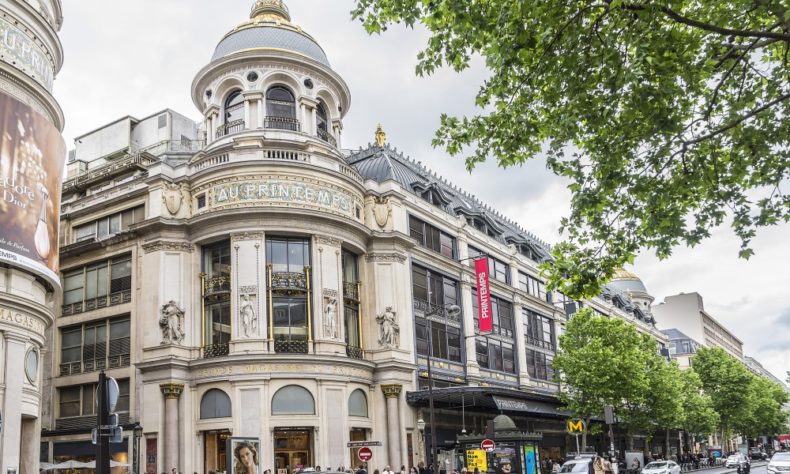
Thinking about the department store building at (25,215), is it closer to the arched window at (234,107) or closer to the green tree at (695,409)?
the arched window at (234,107)

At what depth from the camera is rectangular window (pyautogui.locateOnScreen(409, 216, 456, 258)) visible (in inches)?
1991

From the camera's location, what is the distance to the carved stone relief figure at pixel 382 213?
1881 inches

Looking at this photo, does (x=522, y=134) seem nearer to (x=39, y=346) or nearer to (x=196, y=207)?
(x=39, y=346)

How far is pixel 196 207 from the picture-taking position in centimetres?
4444

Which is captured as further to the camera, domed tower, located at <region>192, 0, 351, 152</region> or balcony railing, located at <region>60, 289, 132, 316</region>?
domed tower, located at <region>192, 0, 351, 152</region>

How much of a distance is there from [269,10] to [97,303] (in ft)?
69.5

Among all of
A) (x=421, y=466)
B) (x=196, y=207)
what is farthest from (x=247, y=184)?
(x=421, y=466)

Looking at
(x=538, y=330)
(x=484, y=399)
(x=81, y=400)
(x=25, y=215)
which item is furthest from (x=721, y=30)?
(x=538, y=330)

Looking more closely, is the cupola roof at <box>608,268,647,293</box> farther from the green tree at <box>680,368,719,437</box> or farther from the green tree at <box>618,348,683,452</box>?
the green tree at <box>618,348,683,452</box>

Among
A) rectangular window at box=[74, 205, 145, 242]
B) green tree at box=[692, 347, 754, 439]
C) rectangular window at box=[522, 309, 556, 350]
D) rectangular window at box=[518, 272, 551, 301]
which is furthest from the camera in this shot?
green tree at box=[692, 347, 754, 439]

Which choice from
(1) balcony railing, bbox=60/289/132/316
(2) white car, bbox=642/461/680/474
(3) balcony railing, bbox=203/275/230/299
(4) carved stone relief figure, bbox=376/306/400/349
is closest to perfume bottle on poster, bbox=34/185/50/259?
(3) balcony railing, bbox=203/275/230/299

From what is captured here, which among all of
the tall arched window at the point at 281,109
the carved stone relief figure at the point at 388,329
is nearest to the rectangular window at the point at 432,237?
the carved stone relief figure at the point at 388,329

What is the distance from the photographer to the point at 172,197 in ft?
146

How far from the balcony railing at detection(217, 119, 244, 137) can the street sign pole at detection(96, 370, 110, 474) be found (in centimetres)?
3595
